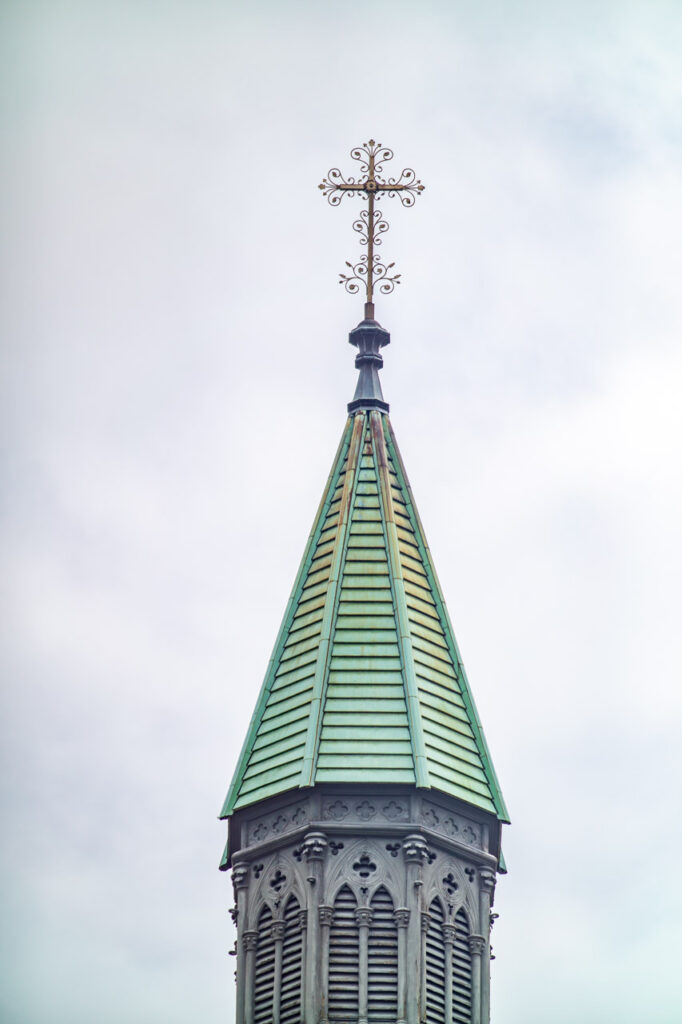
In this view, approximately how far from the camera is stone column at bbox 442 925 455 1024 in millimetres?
88938

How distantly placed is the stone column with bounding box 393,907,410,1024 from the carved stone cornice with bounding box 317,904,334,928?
4.61 ft

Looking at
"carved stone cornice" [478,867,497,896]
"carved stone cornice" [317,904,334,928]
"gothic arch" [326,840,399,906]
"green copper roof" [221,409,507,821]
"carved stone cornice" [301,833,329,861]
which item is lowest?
"carved stone cornice" [317,904,334,928]

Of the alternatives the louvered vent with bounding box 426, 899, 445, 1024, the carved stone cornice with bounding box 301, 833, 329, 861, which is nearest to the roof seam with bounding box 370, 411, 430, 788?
the carved stone cornice with bounding box 301, 833, 329, 861

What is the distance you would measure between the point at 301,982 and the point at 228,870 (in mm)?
4792

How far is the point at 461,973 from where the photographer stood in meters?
90.0

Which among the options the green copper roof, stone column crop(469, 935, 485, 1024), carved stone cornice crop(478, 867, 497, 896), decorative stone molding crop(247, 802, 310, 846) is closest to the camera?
stone column crop(469, 935, 485, 1024)

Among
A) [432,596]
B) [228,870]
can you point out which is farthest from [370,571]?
→ [228,870]

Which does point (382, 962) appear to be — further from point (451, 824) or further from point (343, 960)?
point (451, 824)

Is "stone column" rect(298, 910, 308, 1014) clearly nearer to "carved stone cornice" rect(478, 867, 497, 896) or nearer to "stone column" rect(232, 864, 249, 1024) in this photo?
"stone column" rect(232, 864, 249, 1024)

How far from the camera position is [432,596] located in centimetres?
9500

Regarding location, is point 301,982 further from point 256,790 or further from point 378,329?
point 378,329

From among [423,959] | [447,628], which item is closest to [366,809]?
[423,959]

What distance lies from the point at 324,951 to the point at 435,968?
2642mm

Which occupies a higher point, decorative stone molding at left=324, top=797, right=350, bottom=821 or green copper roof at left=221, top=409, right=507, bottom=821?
green copper roof at left=221, top=409, right=507, bottom=821
